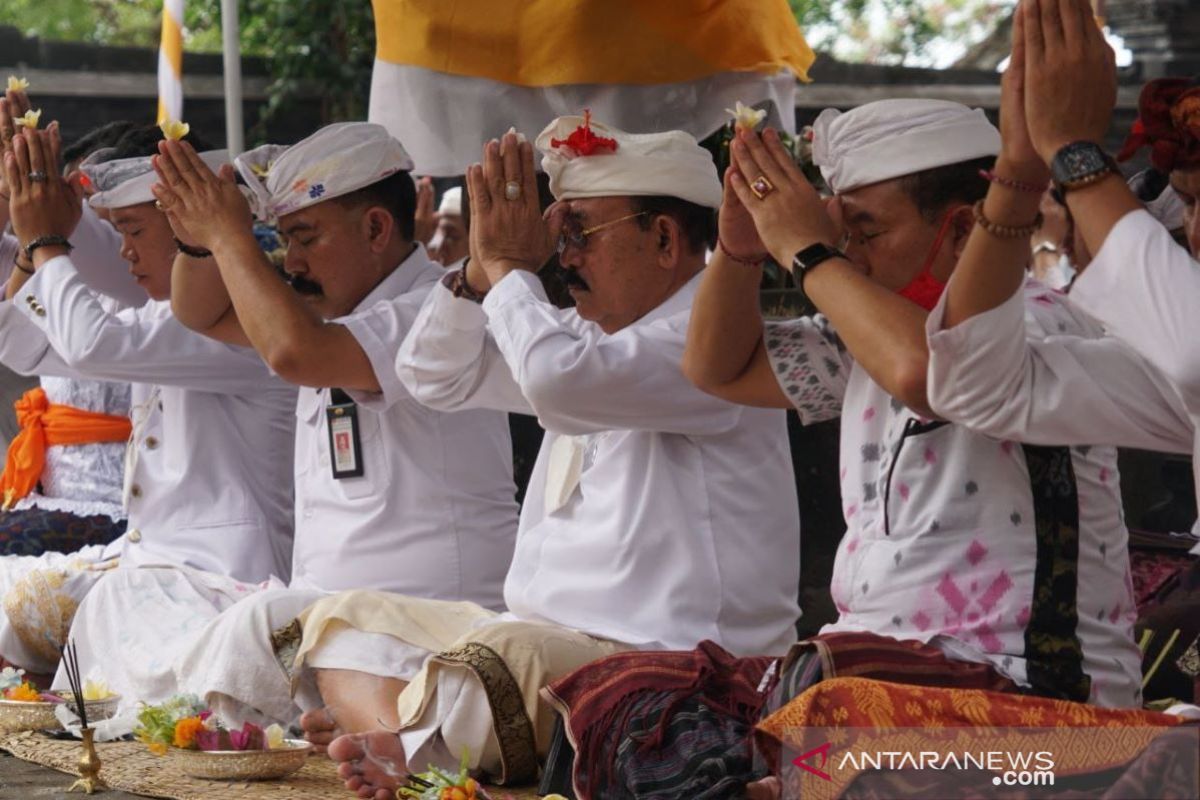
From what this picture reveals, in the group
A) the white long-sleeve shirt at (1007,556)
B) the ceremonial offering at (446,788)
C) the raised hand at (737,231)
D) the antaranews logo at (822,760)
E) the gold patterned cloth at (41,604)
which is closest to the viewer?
the antaranews logo at (822,760)

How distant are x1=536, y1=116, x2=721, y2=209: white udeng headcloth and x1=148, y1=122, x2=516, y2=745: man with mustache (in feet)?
2.59

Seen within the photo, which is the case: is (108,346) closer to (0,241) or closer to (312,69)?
(0,241)

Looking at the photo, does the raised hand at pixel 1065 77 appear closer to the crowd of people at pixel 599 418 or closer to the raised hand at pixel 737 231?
the crowd of people at pixel 599 418

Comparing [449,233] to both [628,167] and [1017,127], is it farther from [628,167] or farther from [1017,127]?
[1017,127]

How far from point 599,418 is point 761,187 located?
976 millimetres

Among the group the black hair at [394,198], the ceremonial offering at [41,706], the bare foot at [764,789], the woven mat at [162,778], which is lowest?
the woven mat at [162,778]

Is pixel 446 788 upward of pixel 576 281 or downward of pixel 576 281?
downward

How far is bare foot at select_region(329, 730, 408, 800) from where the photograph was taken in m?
4.52

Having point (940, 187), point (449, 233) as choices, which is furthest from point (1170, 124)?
point (449, 233)

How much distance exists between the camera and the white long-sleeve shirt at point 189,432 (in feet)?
19.7

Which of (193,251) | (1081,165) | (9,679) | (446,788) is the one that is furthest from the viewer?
(9,679)

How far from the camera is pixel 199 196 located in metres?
5.29

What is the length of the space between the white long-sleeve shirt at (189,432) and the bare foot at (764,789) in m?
2.63

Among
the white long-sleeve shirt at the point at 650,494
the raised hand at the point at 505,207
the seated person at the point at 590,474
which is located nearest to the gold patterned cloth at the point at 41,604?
the seated person at the point at 590,474
